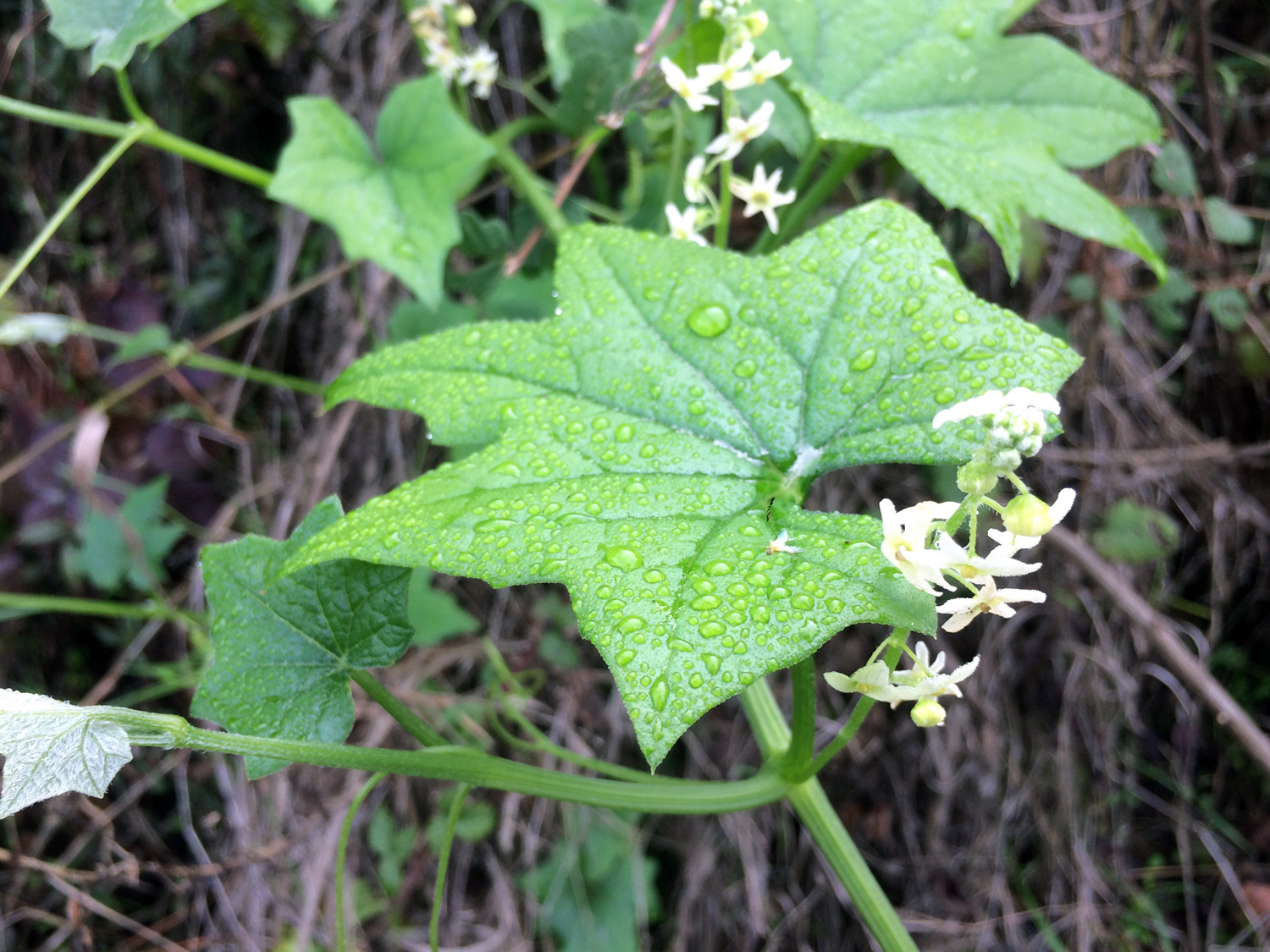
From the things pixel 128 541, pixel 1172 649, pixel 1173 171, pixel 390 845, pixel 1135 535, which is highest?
pixel 1173 171

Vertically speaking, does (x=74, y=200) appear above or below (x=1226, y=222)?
above

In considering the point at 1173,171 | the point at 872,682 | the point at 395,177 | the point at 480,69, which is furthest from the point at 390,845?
the point at 1173,171

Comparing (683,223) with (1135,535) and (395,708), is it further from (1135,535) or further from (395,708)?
(1135,535)

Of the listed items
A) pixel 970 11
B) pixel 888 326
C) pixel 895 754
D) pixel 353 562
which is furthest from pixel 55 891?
pixel 970 11

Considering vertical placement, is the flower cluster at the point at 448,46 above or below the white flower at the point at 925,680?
above

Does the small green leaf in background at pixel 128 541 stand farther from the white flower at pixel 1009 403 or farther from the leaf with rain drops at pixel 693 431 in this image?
the white flower at pixel 1009 403

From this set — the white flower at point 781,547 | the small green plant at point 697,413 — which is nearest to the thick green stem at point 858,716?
the small green plant at point 697,413

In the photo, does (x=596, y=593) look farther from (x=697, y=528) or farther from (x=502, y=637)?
(x=502, y=637)

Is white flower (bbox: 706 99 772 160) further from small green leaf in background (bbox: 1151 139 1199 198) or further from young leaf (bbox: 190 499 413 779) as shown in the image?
small green leaf in background (bbox: 1151 139 1199 198)
